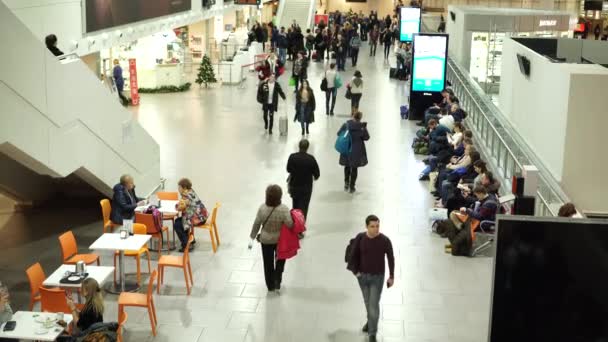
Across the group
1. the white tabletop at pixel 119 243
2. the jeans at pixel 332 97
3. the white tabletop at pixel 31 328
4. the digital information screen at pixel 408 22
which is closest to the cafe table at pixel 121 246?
the white tabletop at pixel 119 243

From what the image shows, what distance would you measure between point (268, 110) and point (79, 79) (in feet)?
30.2

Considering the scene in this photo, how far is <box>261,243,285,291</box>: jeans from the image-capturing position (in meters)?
10.6

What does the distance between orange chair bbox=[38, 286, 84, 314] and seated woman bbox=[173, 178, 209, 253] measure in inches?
127

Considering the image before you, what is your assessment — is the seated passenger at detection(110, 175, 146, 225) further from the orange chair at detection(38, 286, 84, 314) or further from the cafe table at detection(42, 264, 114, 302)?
the orange chair at detection(38, 286, 84, 314)

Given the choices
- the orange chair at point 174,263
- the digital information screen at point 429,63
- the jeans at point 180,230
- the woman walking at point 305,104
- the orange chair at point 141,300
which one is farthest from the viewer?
the digital information screen at point 429,63

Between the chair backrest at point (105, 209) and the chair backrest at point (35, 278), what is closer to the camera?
the chair backrest at point (35, 278)

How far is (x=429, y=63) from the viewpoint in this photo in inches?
893

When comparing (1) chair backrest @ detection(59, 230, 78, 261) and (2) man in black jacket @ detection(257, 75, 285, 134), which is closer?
(1) chair backrest @ detection(59, 230, 78, 261)

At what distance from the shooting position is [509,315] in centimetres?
492

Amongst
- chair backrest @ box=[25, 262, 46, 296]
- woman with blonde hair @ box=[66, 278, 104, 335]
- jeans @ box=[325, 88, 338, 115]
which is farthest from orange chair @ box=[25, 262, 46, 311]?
jeans @ box=[325, 88, 338, 115]

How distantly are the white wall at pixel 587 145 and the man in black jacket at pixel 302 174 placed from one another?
3581 mm

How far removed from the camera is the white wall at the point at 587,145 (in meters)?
11.8

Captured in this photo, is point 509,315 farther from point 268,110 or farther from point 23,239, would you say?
point 268,110

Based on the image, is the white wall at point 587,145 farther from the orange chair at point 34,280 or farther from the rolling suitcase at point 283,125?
the rolling suitcase at point 283,125
